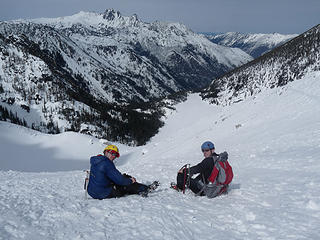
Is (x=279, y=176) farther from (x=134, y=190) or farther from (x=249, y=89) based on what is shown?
(x=249, y=89)

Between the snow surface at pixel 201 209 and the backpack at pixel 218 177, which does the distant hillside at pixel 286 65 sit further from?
the backpack at pixel 218 177

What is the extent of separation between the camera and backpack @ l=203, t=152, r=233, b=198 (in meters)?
8.46

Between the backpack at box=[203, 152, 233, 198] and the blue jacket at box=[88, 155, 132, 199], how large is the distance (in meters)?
3.64

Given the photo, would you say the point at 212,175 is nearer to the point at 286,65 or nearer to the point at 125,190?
the point at 125,190

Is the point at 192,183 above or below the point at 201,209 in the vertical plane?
above

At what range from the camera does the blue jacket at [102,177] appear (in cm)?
843

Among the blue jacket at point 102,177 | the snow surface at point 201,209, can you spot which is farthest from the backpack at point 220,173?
the blue jacket at point 102,177

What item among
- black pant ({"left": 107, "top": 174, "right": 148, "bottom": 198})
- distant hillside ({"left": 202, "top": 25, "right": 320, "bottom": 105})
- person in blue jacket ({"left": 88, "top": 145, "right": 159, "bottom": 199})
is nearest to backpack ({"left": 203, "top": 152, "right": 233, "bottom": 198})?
person in blue jacket ({"left": 88, "top": 145, "right": 159, "bottom": 199})

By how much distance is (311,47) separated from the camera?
137375 millimetres

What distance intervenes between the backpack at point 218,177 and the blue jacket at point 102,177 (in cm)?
364

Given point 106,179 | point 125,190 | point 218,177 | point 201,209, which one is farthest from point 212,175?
point 106,179

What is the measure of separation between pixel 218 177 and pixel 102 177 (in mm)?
4694

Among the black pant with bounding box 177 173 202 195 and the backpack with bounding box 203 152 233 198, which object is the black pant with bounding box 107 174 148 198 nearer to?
the black pant with bounding box 177 173 202 195

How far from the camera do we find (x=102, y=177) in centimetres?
849
